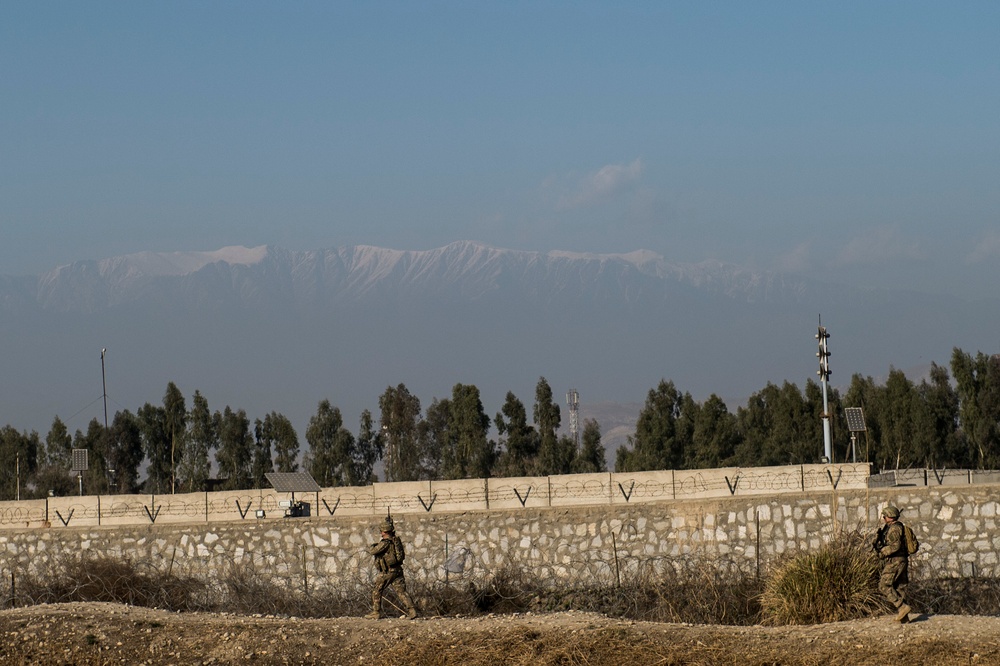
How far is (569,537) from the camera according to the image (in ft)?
69.1

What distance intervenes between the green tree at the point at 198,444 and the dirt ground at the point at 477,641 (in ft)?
161

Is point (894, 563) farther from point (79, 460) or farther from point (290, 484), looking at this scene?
point (79, 460)

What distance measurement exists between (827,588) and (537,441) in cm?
4462

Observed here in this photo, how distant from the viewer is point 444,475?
196ft

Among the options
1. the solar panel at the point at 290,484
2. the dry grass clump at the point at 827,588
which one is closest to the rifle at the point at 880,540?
the dry grass clump at the point at 827,588

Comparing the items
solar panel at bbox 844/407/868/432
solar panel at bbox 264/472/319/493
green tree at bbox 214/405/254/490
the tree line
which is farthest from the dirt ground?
green tree at bbox 214/405/254/490

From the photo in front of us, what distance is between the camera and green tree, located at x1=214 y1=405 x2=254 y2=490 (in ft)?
215

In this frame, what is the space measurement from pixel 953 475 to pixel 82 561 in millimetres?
22385

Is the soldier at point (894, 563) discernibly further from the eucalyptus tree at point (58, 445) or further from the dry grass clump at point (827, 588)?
the eucalyptus tree at point (58, 445)

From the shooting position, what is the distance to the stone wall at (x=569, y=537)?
19719 mm

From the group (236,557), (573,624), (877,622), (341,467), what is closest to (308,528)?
(236,557)

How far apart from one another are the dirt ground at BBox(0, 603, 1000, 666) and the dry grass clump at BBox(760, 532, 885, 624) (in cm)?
58

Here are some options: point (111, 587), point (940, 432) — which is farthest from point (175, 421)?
point (111, 587)

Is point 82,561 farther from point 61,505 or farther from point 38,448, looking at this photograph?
point 38,448
